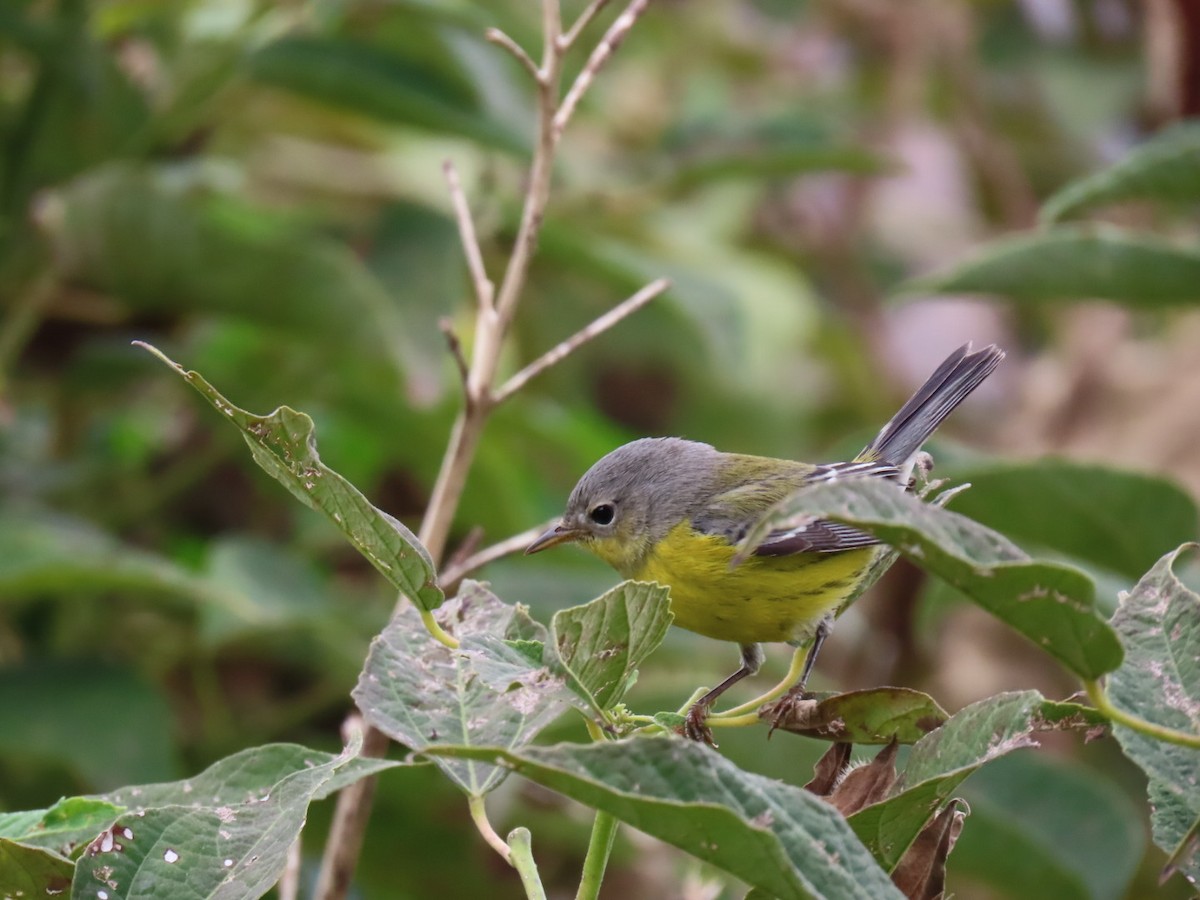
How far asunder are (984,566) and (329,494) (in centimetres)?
41

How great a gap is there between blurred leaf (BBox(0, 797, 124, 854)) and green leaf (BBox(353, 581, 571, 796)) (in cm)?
20

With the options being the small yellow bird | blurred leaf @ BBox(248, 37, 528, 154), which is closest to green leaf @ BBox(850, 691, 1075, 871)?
the small yellow bird

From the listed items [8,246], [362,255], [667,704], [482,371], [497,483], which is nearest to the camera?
[482,371]

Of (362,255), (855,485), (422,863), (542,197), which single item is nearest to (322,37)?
(362,255)

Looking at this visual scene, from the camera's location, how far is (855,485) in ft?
2.54

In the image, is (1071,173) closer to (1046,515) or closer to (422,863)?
(1046,515)

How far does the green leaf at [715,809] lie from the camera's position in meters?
0.78

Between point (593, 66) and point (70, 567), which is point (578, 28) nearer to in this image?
point (593, 66)

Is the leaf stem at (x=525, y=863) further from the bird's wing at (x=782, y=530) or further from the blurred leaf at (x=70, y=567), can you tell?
the blurred leaf at (x=70, y=567)

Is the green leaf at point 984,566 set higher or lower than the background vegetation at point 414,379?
higher

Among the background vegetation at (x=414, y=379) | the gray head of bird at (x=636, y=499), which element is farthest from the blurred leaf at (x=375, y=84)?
the gray head of bird at (x=636, y=499)

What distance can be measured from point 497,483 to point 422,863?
0.71 meters

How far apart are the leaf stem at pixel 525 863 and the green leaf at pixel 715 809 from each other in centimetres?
10

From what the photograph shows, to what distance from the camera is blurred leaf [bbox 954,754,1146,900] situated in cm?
211
